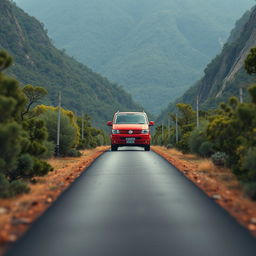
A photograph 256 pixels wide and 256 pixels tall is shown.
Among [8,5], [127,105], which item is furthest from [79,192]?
[127,105]

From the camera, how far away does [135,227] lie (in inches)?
Result: 312

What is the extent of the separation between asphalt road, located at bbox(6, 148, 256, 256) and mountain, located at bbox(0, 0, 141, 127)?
333 ft

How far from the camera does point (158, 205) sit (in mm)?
10250

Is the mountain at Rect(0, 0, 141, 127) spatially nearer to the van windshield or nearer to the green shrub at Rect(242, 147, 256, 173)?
the van windshield

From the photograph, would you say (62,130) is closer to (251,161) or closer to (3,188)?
(3,188)

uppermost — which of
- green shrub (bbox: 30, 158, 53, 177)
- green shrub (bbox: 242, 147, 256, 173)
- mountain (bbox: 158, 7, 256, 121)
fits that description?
mountain (bbox: 158, 7, 256, 121)

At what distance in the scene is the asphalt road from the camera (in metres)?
6.47

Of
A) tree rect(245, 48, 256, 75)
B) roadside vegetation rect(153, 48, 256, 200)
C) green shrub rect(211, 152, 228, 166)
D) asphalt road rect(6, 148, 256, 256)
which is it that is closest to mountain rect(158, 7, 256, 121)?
green shrub rect(211, 152, 228, 166)

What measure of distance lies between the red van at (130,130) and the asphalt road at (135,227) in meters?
20.9

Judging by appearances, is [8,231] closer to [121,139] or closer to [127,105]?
[121,139]

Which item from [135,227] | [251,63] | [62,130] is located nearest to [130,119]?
[62,130]

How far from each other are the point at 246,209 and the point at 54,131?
84.2 ft

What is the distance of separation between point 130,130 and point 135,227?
85.0 ft

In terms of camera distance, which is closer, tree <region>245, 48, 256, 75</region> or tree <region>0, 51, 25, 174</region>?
tree <region>0, 51, 25, 174</region>
